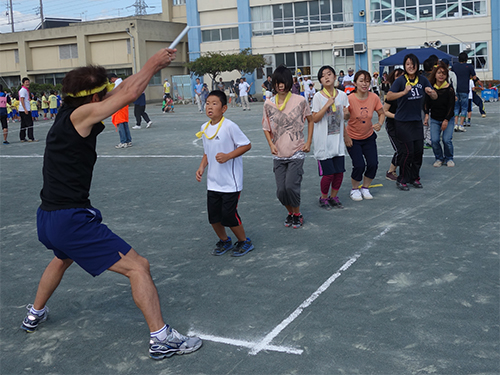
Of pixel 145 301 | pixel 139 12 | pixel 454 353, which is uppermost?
pixel 139 12

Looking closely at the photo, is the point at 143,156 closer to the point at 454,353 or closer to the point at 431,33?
the point at 454,353

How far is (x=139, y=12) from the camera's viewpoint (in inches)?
3991

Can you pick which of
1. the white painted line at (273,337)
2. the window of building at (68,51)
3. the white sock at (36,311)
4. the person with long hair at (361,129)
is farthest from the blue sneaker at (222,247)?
the window of building at (68,51)

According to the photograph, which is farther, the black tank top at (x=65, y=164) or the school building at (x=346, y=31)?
the school building at (x=346, y=31)

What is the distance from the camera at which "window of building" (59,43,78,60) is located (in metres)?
60.8

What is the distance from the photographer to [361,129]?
26.3 ft

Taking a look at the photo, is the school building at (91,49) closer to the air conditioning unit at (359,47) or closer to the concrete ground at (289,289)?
the air conditioning unit at (359,47)

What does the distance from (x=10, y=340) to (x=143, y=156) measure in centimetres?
952

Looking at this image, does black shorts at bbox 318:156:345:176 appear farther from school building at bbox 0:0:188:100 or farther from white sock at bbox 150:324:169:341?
school building at bbox 0:0:188:100

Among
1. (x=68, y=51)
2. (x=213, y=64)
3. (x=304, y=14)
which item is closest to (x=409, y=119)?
(x=213, y=64)

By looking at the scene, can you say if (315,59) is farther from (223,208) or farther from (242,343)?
(242,343)

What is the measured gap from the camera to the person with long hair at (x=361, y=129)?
800cm

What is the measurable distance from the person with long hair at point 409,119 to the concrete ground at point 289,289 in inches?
13.3

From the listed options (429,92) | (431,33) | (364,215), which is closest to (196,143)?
(429,92)
